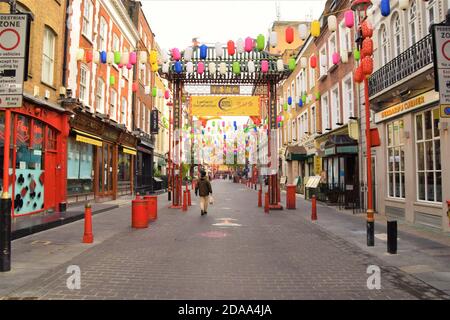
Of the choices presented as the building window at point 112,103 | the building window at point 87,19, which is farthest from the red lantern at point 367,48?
the building window at point 112,103

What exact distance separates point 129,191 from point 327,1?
57.2 ft

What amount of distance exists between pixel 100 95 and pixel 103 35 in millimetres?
3300

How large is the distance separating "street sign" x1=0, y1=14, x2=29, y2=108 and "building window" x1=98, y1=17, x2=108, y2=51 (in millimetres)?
12597

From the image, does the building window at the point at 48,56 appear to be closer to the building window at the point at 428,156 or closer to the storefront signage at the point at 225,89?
the storefront signage at the point at 225,89

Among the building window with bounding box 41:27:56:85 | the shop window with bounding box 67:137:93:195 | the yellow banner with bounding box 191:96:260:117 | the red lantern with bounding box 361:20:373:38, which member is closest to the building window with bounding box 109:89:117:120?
the shop window with bounding box 67:137:93:195

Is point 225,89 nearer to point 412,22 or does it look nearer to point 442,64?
point 412,22

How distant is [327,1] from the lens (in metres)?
20.5

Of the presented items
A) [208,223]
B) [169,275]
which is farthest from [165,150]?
[169,275]

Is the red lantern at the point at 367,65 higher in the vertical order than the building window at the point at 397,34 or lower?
lower

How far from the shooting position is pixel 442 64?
213 inches

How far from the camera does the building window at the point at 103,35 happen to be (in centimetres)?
1775

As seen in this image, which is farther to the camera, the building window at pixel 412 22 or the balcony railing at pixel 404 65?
the building window at pixel 412 22

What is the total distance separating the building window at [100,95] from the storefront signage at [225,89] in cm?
576
